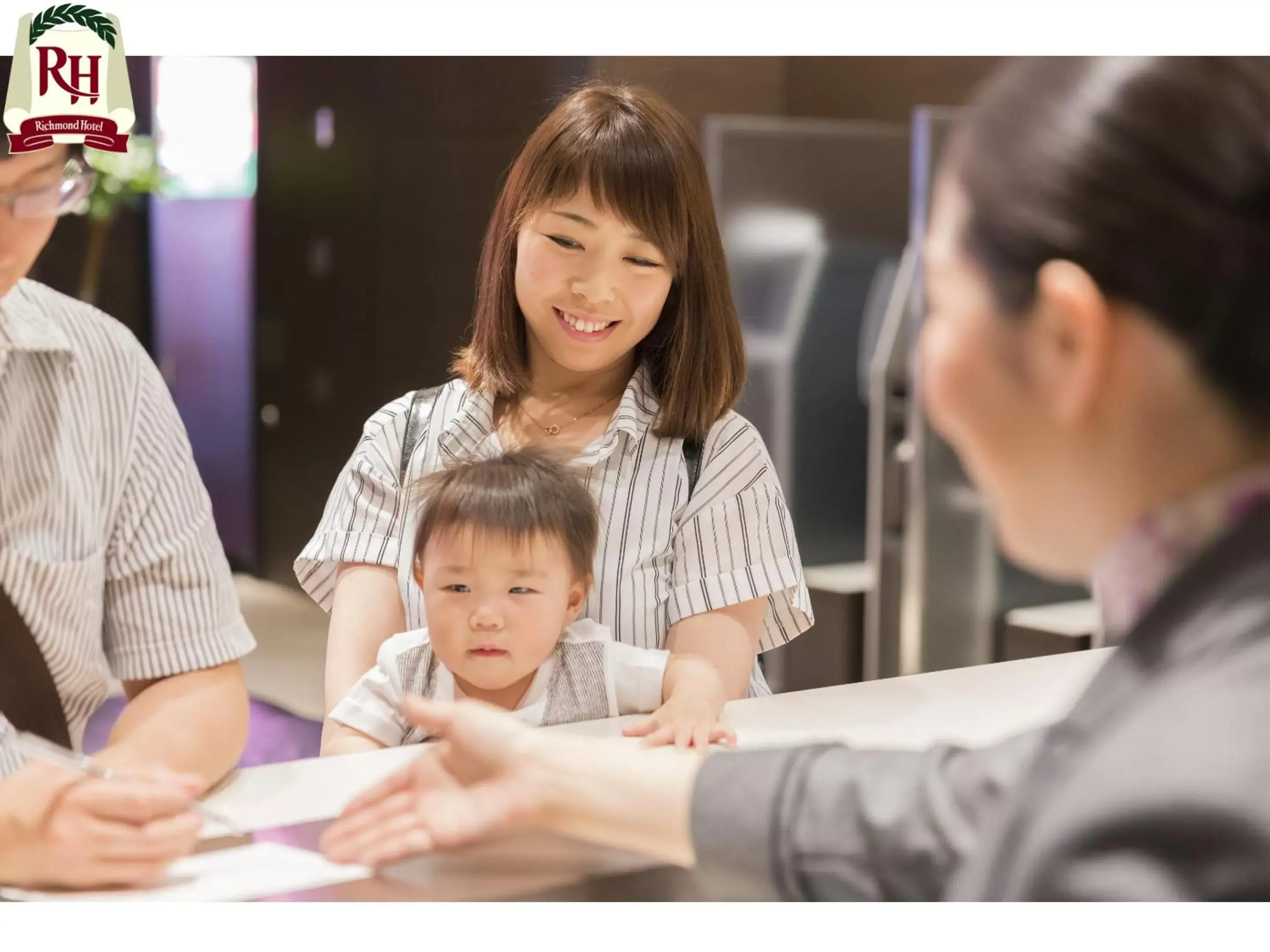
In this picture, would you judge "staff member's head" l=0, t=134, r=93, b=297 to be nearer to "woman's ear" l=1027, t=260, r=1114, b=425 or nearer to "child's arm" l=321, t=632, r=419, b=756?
"child's arm" l=321, t=632, r=419, b=756

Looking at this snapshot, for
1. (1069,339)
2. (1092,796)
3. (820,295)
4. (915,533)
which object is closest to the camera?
(1092,796)

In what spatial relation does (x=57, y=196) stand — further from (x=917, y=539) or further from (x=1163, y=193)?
(x=917, y=539)

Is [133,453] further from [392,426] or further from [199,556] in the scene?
[392,426]

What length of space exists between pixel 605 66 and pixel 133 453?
524 mm

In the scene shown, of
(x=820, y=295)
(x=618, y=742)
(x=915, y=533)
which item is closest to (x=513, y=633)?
(x=618, y=742)

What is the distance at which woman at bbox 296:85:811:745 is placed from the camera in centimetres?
120

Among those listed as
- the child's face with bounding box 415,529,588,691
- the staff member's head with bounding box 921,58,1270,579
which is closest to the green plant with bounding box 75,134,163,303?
the child's face with bounding box 415,529,588,691

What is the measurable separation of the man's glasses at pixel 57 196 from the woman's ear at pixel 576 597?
516mm

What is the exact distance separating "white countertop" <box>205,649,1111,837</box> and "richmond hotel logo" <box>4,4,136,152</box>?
0.54 meters

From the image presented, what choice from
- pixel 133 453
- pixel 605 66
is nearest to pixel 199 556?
pixel 133 453

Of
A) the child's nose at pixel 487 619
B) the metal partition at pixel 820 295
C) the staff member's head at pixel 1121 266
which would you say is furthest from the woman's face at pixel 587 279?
the metal partition at pixel 820 295

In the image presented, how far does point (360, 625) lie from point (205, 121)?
0.51m

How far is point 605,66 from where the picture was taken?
124 cm

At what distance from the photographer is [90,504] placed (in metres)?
1.09
